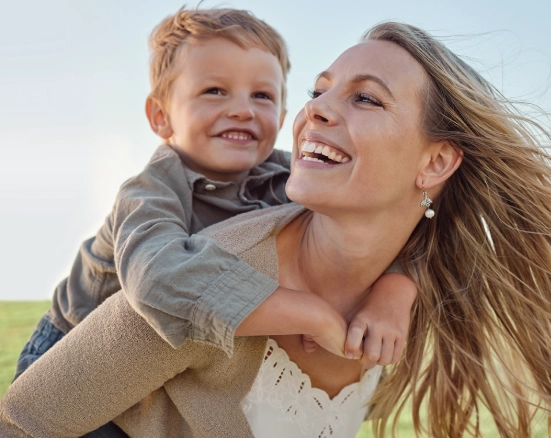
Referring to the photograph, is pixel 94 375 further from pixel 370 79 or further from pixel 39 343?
pixel 370 79

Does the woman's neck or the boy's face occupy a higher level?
the boy's face

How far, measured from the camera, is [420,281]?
8.13 feet

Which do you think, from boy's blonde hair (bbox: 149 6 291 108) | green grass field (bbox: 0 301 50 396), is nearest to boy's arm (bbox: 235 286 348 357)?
boy's blonde hair (bbox: 149 6 291 108)

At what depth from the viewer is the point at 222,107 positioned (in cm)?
282

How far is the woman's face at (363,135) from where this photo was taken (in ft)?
→ 6.85

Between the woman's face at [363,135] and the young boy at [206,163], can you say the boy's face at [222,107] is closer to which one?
the young boy at [206,163]

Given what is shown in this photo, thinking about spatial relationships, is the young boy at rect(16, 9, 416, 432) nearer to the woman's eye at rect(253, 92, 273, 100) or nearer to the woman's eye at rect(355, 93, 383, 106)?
the woman's eye at rect(253, 92, 273, 100)

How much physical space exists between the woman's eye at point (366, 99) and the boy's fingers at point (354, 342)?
2.37ft

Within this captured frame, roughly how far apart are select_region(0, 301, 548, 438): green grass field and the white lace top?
886 mm

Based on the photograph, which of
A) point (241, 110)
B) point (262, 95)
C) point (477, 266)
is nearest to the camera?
point (477, 266)

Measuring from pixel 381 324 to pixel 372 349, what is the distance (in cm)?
11

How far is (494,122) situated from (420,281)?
0.64m

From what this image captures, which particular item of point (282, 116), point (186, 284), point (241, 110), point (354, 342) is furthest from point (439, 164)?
point (282, 116)

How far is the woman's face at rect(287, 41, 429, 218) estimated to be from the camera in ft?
6.85
